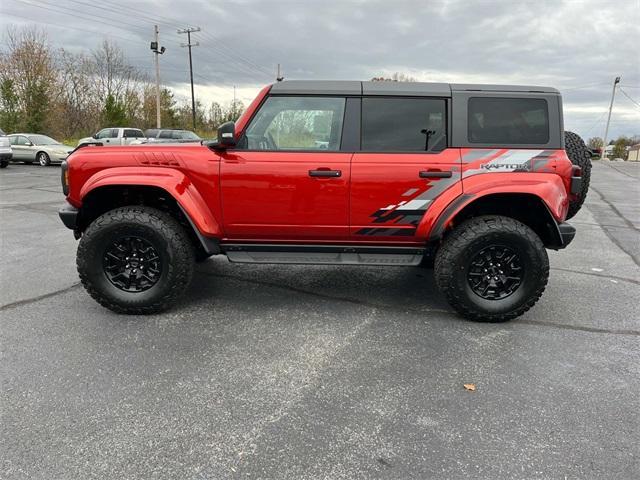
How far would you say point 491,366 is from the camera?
10.1ft

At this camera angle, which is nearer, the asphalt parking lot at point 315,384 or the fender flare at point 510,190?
the asphalt parking lot at point 315,384

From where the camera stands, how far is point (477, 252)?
3.65 metres

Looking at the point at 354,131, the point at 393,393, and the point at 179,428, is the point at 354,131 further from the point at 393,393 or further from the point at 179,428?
the point at 179,428

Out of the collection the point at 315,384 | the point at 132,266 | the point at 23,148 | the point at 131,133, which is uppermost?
the point at 131,133

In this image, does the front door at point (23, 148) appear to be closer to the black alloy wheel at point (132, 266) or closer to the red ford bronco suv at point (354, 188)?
the red ford bronco suv at point (354, 188)

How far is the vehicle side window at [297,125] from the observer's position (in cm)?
374

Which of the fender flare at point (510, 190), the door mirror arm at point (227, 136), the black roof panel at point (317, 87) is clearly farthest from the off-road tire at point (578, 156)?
the door mirror arm at point (227, 136)

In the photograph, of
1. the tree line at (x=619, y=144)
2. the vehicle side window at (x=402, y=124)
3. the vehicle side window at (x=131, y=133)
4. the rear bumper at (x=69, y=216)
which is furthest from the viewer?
the tree line at (x=619, y=144)

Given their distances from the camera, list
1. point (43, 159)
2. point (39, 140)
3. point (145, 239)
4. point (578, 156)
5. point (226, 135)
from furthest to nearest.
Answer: point (39, 140) → point (43, 159) → point (578, 156) → point (145, 239) → point (226, 135)

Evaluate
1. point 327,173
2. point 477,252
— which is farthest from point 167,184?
point 477,252

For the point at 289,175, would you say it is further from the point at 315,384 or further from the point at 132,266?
the point at 315,384

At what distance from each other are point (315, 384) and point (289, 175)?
1649 millimetres

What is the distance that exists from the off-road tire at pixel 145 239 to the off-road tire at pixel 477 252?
213cm

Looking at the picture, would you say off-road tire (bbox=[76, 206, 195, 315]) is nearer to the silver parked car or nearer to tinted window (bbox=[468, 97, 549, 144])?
tinted window (bbox=[468, 97, 549, 144])
